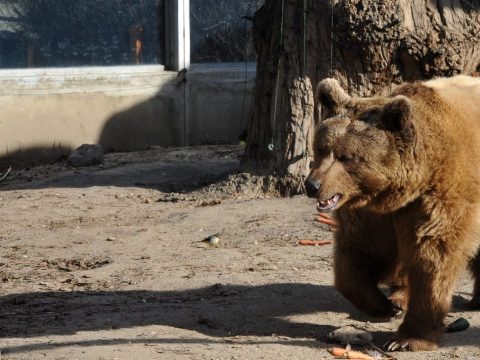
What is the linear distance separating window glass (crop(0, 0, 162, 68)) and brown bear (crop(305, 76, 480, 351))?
271 inches

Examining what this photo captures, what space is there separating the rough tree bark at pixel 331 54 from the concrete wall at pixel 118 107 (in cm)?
250

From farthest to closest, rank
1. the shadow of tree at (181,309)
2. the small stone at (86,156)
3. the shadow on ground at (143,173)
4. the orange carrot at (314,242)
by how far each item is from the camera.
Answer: the small stone at (86,156), the shadow on ground at (143,173), the orange carrot at (314,242), the shadow of tree at (181,309)

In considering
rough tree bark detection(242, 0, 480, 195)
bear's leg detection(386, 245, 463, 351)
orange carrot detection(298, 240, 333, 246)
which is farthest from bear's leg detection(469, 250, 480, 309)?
rough tree bark detection(242, 0, 480, 195)

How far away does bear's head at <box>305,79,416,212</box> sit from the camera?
17.6 ft

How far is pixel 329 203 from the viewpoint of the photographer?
Answer: 214 inches

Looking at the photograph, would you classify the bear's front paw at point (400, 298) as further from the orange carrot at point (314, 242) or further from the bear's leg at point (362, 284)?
the orange carrot at point (314, 242)

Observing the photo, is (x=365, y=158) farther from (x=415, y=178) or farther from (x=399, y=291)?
(x=399, y=291)

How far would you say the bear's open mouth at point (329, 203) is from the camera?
542 centimetres

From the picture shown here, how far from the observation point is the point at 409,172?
5391 millimetres

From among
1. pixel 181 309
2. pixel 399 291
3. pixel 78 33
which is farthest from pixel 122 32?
pixel 399 291

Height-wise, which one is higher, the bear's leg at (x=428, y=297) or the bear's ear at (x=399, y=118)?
the bear's ear at (x=399, y=118)

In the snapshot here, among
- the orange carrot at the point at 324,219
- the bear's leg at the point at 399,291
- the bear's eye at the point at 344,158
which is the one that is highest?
the bear's eye at the point at 344,158

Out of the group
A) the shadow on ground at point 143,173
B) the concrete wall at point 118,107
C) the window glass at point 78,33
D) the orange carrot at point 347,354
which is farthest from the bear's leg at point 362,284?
the window glass at point 78,33

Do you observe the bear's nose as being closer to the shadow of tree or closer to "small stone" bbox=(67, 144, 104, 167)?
the shadow of tree
